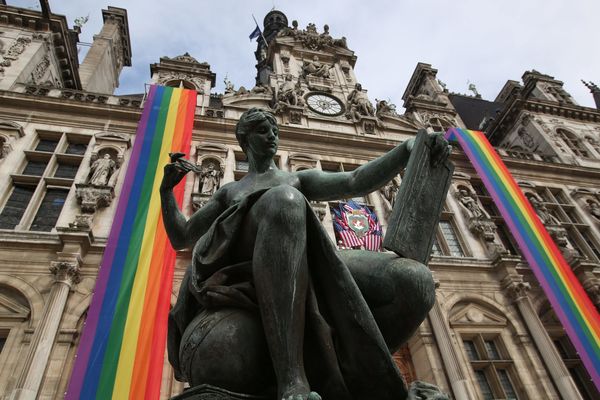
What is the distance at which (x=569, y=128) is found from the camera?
20.9m

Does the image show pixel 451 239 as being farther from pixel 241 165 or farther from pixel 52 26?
pixel 52 26

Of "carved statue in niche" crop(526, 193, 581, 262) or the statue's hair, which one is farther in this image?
Answer: "carved statue in niche" crop(526, 193, 581, 262)

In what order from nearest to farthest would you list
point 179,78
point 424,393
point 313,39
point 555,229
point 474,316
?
point 424,393
point 474,316
point 555,229
point 179,78
point 313,39

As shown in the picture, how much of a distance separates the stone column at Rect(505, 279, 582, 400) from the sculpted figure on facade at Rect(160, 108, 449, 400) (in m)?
9.13

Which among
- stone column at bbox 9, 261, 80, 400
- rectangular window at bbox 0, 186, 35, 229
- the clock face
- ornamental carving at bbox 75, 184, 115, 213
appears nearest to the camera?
stone column at bbox 9, 261, 80, 400

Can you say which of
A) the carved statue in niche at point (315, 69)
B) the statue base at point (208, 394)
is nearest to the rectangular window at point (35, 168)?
the carved statue in niche at point (315, 69)

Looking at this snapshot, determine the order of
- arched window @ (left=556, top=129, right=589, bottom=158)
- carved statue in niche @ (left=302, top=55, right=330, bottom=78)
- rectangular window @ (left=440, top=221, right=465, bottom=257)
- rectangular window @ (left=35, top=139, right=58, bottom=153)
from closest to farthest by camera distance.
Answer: rectangular window @ (left=35, top=139, right=58, bottom=153) → rectangular window @ (left=440, top=221, right=465, bottom=257) → carved statue in niche @ (left=302, top=55, right=330, bottom=78) → arched window @ (left=556, top=129, right=589, bottom=158)

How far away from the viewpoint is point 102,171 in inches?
409

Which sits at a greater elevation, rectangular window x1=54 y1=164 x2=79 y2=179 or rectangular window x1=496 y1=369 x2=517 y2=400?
rectangular window x1=54 y1=164 x2=79 y2=179

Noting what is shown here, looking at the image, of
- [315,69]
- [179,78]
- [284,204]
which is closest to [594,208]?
[315,69]

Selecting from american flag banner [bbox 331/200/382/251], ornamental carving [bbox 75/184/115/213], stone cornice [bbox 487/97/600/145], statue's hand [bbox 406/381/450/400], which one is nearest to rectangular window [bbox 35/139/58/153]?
ornamental carving [bbox 75/184/115/213]

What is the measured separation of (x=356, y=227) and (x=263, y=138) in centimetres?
829

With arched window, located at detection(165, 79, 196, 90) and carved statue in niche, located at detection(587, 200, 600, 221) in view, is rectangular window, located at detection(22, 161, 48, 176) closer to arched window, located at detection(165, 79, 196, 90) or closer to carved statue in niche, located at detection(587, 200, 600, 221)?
arched window, located at detection(165, 79, 196, 90)

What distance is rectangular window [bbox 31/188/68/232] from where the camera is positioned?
31.3ft
